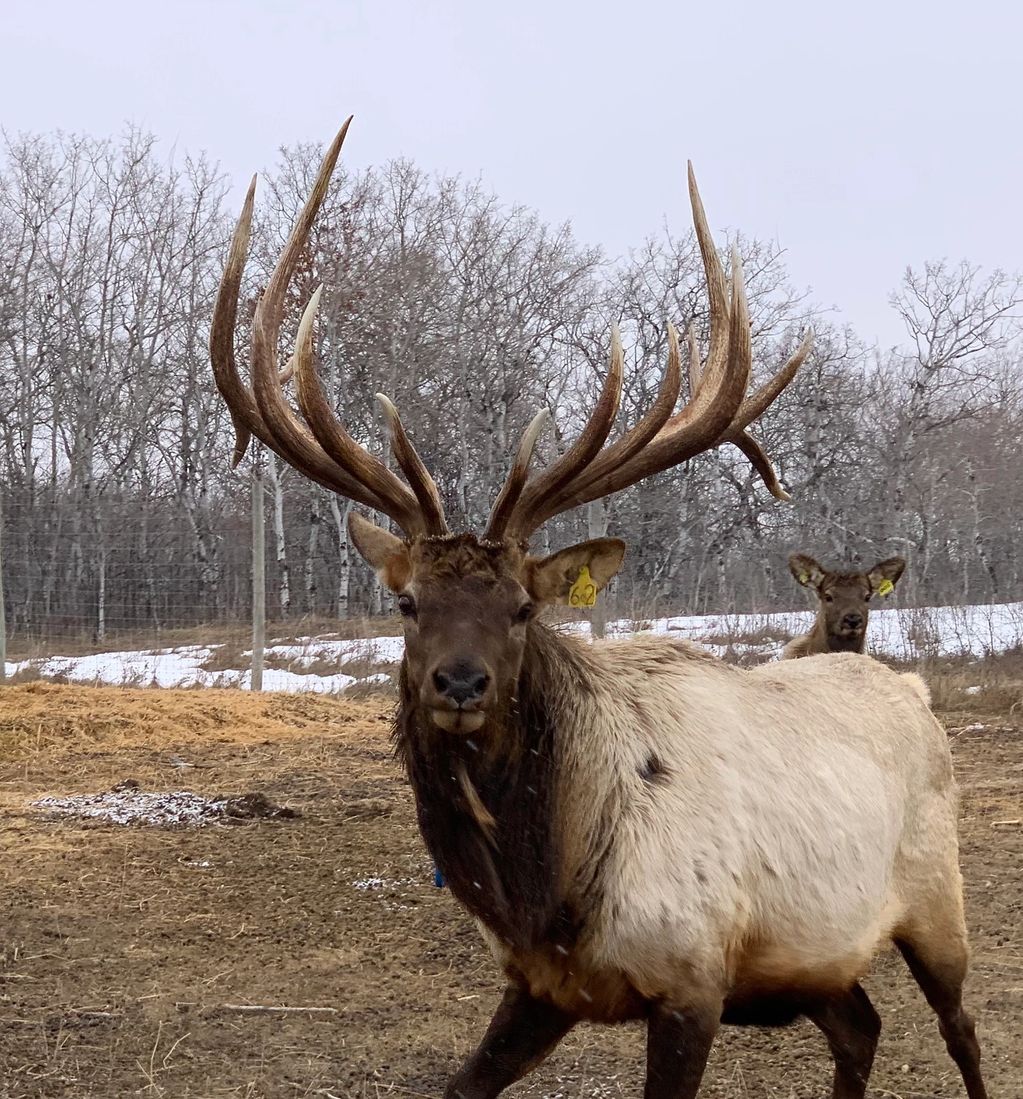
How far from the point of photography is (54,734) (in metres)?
10.9

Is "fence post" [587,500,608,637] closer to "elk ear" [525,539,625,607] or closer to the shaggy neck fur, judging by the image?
"elk ear" [525,539,625,607]

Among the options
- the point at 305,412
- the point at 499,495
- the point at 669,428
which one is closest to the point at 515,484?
the point at 499,495

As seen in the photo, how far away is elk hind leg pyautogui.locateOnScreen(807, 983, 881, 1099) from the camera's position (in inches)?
161

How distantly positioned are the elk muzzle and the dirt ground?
1.80m

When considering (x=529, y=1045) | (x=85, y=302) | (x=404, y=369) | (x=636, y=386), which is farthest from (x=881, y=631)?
(x=85, y=302)

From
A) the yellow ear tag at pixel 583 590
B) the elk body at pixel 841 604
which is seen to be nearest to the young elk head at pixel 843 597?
the elk body at pixel 841 604

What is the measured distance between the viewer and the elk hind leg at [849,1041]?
4.09m

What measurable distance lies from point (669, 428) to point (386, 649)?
13.6 m

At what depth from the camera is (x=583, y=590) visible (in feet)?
12.7

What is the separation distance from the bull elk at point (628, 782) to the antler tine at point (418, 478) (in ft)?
0.04

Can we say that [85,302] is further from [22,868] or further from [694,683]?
[694,683]

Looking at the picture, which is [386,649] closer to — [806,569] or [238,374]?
[806,569]

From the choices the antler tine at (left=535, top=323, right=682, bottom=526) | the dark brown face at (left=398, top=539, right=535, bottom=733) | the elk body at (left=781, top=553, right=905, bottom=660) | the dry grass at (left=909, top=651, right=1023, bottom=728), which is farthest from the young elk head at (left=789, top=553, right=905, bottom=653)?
the dark brown face at (left=398, top=539, right=535, bottom=733)

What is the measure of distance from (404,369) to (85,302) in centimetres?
996
